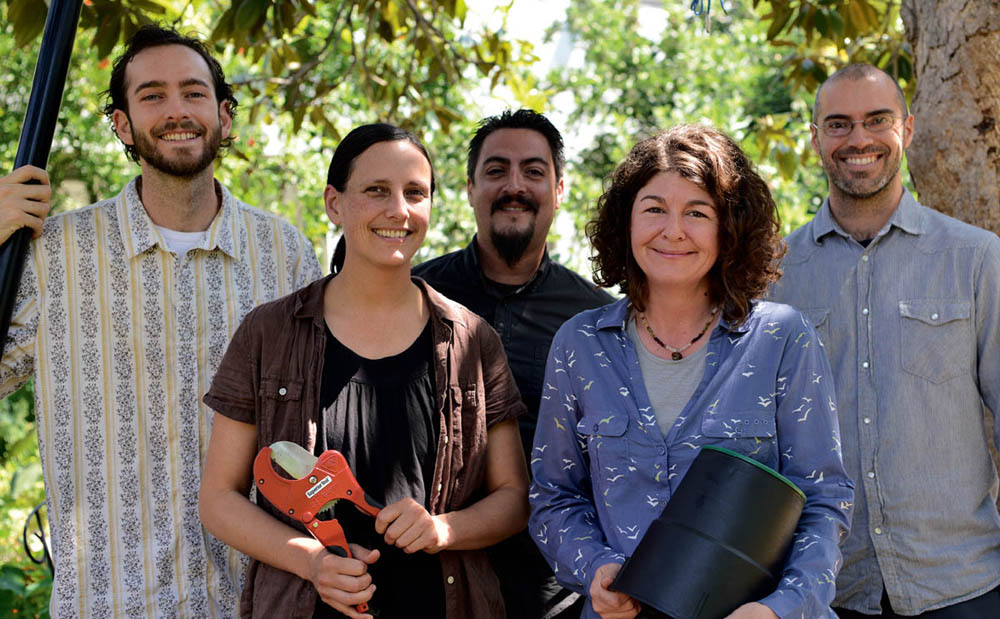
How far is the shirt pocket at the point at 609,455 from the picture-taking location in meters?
2.16

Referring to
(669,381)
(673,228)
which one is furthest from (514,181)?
(669,381)

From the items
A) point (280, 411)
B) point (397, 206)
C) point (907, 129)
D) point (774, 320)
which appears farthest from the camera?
point (907, 129)

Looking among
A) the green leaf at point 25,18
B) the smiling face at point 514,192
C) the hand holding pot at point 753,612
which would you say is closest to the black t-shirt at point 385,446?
the hand holding pot at point 753,612

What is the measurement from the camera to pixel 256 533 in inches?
88.7

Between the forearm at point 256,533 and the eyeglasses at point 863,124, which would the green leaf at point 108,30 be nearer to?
the forearm at point 256,533

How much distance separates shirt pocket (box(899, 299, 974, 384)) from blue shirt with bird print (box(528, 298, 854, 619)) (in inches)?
25.8

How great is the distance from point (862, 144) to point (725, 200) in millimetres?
880

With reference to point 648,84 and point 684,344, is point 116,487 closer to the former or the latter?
point 684,344

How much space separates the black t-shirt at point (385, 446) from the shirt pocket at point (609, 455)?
0.40 m

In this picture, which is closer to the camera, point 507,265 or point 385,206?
point 385,206

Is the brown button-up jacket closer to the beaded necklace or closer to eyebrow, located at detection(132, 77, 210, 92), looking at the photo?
the beaded necklace

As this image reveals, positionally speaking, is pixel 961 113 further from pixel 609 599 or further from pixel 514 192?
pixel 609 599

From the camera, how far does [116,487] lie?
2.75 m

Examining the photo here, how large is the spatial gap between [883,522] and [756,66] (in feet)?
33.0
